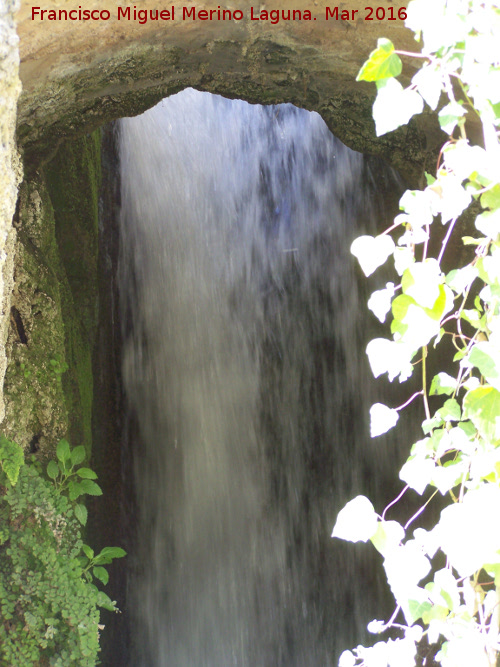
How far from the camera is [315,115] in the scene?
19.2 ft

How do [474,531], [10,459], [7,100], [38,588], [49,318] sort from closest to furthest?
[474,531] < [7,100] < [10,459] < [38,588] < [49,318]

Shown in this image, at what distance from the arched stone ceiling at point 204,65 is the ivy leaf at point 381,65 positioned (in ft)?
5.27

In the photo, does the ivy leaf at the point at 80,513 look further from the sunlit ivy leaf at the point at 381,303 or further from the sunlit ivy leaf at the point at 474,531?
the sunlit ivy leaf at the point at 474,531

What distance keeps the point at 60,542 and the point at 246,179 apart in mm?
3888

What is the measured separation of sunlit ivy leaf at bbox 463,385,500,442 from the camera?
1.24 meters

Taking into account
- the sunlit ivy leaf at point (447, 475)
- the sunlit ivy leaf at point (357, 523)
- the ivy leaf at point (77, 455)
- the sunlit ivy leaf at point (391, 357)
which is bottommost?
the sunlit ivy leaf at point (357, 523)

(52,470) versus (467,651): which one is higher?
(52,470)

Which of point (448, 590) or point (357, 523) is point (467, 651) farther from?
point (357, 523)

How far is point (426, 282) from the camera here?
122 cm

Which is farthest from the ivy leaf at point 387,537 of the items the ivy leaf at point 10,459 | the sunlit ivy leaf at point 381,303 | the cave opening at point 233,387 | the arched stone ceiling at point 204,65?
the cave opening at point 233,387

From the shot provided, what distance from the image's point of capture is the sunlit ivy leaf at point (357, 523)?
1.32m

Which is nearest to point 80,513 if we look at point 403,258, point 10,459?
point 10,459

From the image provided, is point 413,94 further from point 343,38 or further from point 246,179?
point 246,179

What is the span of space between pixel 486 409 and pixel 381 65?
26.9 inches
